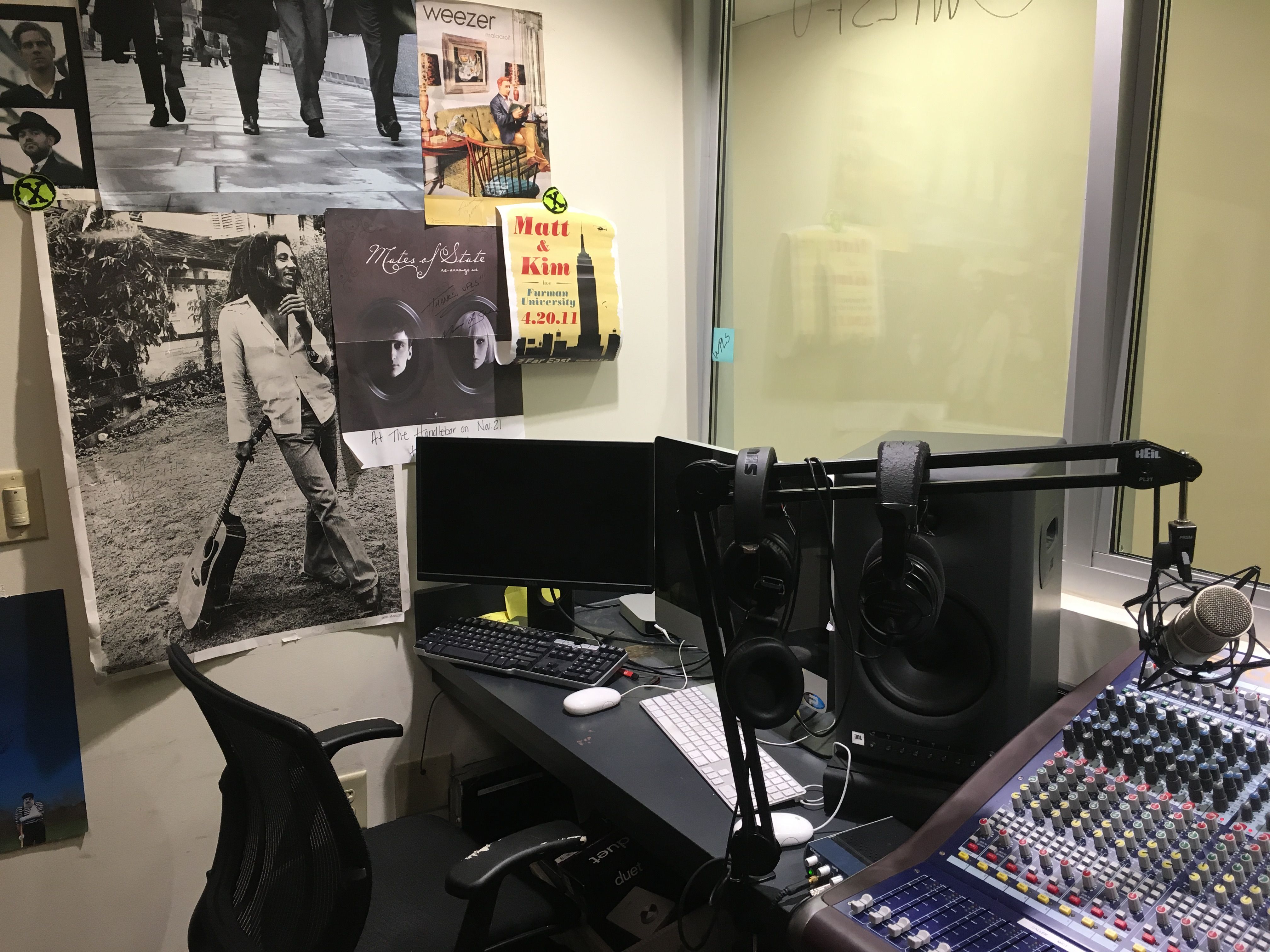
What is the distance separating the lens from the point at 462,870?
1.27 m

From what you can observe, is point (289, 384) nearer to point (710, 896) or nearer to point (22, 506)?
point (22, 506)

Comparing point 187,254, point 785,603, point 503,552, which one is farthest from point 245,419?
point 785,603

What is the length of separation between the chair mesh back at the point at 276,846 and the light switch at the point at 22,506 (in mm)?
565

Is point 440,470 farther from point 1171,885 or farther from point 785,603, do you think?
point 1171,885

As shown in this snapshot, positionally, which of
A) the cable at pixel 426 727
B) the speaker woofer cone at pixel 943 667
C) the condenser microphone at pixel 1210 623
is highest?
the condenser microphone at pixel 1210 623

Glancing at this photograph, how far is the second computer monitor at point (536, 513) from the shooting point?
1.88 m

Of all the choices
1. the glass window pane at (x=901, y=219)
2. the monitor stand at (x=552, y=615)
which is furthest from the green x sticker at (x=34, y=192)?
the glass window pane at (x=901, y=219)

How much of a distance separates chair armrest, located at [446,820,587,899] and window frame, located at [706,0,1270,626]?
1.02m

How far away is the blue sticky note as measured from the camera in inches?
91.8

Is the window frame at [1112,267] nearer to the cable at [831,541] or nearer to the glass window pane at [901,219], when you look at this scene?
the glass window pane at [901,219]

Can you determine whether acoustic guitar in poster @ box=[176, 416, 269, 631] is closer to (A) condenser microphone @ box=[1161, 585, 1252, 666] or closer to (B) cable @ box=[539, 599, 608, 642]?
(B) cable @ box=[539, 599, 608, 642]

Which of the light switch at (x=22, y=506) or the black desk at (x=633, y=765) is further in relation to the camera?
the light switch at (x=22, y=506)

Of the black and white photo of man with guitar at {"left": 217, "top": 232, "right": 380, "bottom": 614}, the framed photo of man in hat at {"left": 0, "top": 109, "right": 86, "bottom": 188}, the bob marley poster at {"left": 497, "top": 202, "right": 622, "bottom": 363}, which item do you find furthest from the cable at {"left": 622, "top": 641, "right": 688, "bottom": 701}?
the framed photo of man in hat at {"left": 0, "top": 109, "right": 86, "bottom": 188}

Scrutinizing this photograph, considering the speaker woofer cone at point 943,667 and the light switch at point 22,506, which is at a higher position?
the light switch at point 22,506
